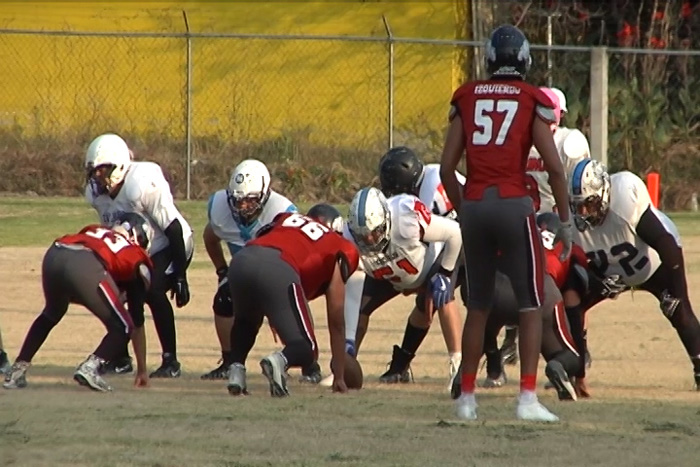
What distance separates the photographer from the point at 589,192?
9.55 metres

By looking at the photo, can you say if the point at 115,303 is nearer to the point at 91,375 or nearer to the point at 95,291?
the point at 95,291

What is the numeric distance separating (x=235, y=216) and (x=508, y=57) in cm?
295

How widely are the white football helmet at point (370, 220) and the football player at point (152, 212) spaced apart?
4.86ft

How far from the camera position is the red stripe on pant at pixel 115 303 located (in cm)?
948

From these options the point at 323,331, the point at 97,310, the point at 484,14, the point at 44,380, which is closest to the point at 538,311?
the point at 97,310

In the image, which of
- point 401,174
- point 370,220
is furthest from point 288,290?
point 401,174

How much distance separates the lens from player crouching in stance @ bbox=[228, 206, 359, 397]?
9.10 metres

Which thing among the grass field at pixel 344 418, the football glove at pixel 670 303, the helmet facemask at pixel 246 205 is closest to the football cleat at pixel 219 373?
the grass field at pixel 344 418

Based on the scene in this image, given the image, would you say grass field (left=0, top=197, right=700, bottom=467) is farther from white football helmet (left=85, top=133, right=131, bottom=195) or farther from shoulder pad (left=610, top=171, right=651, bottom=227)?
white football helmet (left=85, top=133, right=131, bottom=195)

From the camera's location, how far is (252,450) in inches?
286

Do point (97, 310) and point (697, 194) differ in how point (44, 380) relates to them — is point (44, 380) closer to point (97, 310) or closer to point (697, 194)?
point (97, 310)

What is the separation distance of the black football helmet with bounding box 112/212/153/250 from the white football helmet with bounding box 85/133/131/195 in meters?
0.35

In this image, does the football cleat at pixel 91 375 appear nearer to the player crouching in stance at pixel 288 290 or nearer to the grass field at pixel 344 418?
the grass field at pixel 344 418

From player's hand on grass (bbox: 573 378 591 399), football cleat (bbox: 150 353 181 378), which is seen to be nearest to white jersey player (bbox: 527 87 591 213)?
player's hand on grass (bbox: 573 378 591 399)
